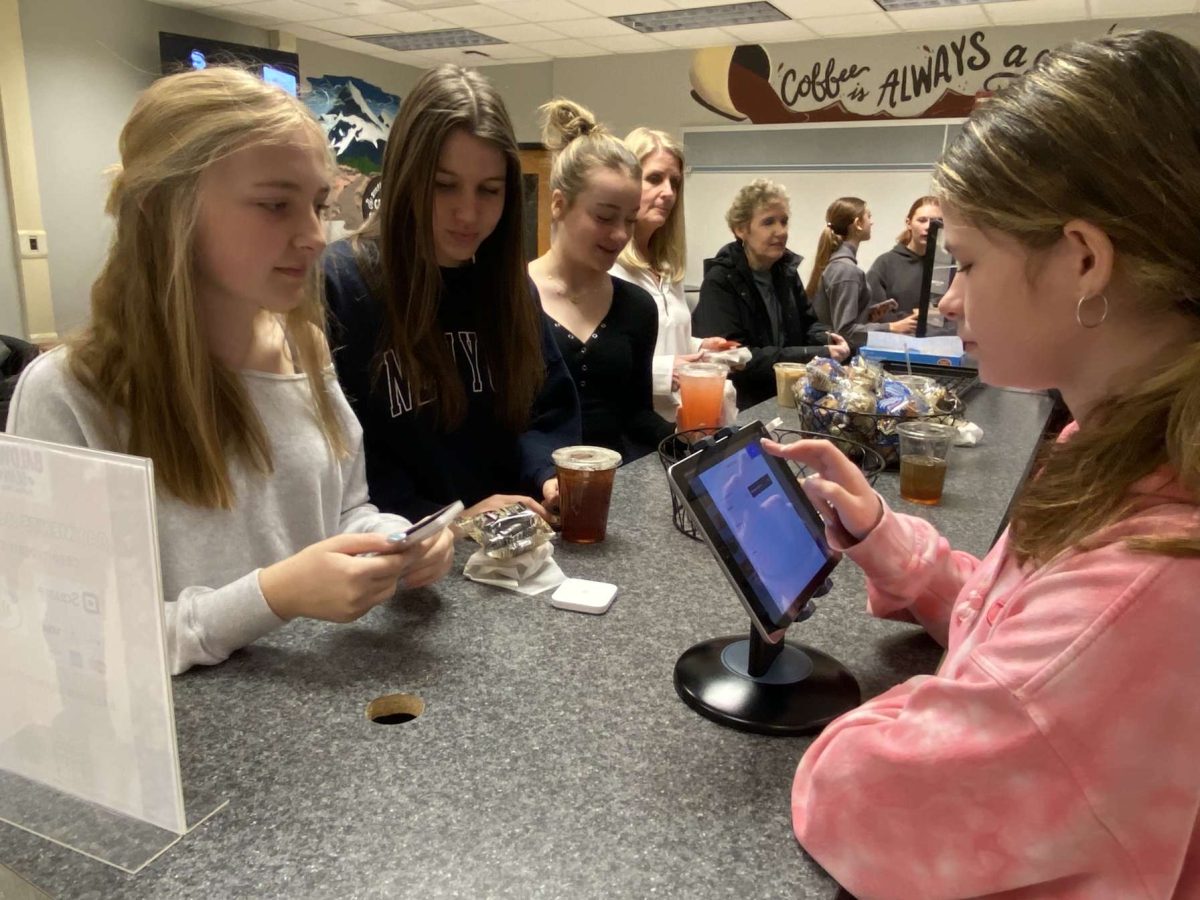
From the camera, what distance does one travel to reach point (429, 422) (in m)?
1.50

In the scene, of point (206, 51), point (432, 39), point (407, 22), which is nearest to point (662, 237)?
point (407, 22)

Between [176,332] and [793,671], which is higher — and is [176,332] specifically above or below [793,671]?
above

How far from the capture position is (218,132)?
3.41 feet

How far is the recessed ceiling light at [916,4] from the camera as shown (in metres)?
5.32

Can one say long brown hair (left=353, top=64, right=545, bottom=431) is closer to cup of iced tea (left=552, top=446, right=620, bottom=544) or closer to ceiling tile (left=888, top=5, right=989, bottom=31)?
cup of iced tea (left=552, top=446, right=620, bottom=544)

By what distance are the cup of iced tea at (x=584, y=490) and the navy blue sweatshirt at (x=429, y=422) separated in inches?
12.0

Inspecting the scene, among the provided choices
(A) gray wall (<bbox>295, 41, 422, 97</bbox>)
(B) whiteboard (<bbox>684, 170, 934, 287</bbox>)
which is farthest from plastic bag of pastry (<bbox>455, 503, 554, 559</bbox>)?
(A) gray wall (<bbox>295, 41, 422, 97</bbox>)

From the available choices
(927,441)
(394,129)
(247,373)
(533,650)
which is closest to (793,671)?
(533,650)

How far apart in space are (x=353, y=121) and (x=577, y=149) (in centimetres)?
634

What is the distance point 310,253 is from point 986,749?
3.22 feet

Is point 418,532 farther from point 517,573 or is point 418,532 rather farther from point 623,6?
point 623,6

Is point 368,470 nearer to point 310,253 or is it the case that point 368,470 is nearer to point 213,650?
point 310,253

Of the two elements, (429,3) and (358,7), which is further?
(358,7)

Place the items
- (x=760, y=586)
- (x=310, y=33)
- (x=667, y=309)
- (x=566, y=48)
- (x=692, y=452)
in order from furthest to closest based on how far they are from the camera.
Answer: (x=566, y=48) → (x=310, y=33) → (x=667, y=309) → (x=692, y=452) → (x=760, y=586)
